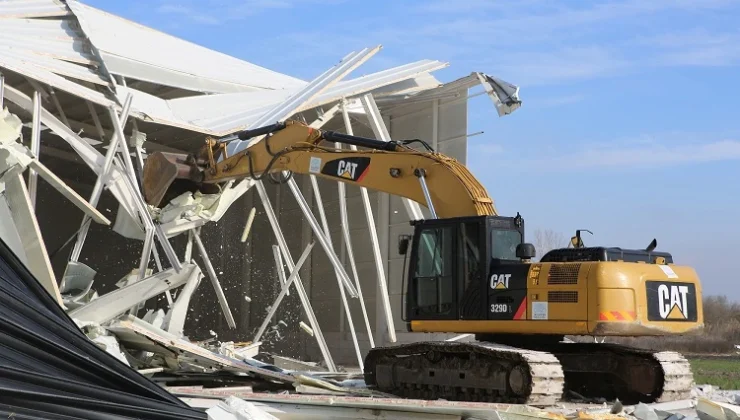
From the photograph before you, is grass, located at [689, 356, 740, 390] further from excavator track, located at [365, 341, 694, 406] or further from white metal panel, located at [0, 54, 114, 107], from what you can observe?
white metal panel, located at [0, 54, 114, 107]

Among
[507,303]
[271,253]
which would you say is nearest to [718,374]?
[271,253]

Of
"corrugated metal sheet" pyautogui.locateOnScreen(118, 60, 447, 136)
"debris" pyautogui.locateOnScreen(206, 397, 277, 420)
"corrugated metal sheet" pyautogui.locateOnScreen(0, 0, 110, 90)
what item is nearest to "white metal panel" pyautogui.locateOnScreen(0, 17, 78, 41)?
"corrugated metal sheet" pyautogui.locateOnScreen(0, 0, 110, 90)

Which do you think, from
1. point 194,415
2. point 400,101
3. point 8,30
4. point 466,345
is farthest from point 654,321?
point 8,30

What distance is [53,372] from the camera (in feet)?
21.0

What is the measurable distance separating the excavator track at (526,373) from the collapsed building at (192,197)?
12.5ft

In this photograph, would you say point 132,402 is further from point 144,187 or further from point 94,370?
point 144,187

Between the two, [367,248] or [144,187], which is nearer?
[144,187]

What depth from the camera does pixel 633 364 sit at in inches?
521

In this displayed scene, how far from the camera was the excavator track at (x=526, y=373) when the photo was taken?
11.5 meters

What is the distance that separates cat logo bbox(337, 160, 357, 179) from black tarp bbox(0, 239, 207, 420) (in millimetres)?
6712

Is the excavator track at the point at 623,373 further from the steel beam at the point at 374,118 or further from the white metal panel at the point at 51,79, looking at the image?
Answer: the white metal panel at the point at 51,79

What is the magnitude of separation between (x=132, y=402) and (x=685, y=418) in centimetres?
556

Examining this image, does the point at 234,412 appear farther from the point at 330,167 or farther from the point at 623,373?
the point at 623,373

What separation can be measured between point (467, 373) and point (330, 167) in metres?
3.57
